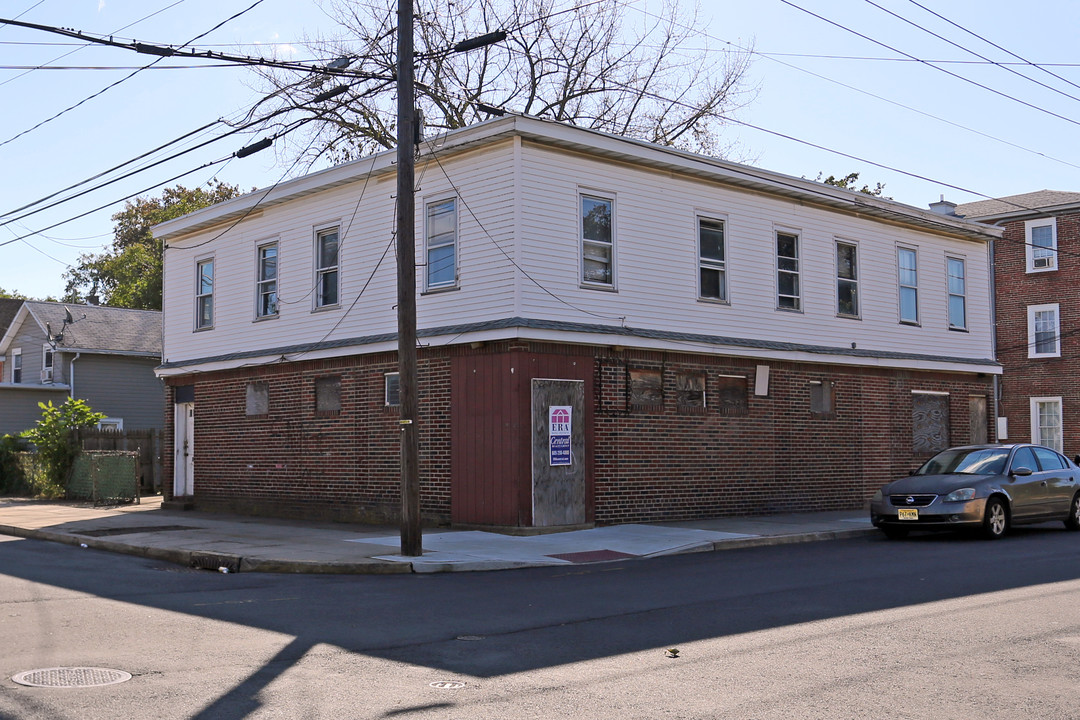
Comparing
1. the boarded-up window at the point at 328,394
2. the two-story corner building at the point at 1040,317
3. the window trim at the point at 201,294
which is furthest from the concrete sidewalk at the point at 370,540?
the two-story corner building at the point at 1040,317

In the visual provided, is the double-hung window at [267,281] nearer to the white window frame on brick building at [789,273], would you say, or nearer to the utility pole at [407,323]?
the utility pole at [407,323]

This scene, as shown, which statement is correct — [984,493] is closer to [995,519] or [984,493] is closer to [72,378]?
[995,519]

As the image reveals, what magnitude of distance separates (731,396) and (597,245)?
172 inches

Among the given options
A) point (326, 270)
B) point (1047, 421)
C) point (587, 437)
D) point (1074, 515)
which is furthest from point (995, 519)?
point (1047, 421)

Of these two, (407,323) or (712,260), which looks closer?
(407,323)

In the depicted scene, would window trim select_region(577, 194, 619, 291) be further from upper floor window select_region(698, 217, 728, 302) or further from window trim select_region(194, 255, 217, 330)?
window trim select_region(194, 255, 217, 330)

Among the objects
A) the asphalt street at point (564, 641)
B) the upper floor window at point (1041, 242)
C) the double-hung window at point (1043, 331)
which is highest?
the upper floor window at point (1041, 242)

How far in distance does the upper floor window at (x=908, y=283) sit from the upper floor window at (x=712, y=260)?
19.3ft

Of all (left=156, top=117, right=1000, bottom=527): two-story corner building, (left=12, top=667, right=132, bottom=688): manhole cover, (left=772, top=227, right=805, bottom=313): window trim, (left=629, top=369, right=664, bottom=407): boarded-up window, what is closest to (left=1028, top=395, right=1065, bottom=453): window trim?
(left=156, top=117, right=1000, bottom=527): two-story corner building

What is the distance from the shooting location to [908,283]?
2423cm

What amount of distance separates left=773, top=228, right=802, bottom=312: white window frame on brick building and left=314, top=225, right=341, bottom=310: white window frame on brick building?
8804 millimetres

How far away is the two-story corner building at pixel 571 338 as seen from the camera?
17.2m

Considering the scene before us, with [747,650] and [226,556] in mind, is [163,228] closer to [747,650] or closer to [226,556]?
[226,556]

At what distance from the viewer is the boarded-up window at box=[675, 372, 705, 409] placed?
19328mm
